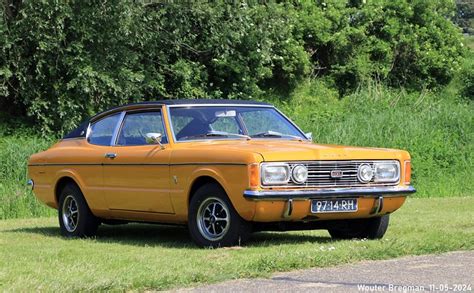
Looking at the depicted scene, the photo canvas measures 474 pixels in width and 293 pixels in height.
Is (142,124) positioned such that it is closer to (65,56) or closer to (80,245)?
(80,245)

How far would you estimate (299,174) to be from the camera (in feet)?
29.3

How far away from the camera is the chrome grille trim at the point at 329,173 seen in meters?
9.03

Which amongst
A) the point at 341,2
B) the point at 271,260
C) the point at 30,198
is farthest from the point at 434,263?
the point at 341,2

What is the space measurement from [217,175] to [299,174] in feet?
2.68

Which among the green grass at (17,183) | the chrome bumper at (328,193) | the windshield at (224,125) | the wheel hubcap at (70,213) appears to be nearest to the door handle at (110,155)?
the windshield at (224,125)

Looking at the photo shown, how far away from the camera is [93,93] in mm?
21344

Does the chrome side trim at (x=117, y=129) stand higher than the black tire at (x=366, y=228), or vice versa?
the chrome side trim at (x=117, y=129)

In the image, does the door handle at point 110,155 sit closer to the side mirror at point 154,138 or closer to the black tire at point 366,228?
the side mirror at point 154,138

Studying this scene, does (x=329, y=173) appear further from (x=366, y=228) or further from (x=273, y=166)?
(x=366, y=228)

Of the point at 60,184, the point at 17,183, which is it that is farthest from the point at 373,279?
the point at 17,183

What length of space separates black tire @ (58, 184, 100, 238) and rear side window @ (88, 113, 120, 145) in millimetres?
635

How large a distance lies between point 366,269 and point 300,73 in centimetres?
2133

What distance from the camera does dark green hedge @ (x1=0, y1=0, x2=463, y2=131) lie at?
67.4 feet

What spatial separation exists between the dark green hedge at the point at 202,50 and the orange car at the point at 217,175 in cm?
952
